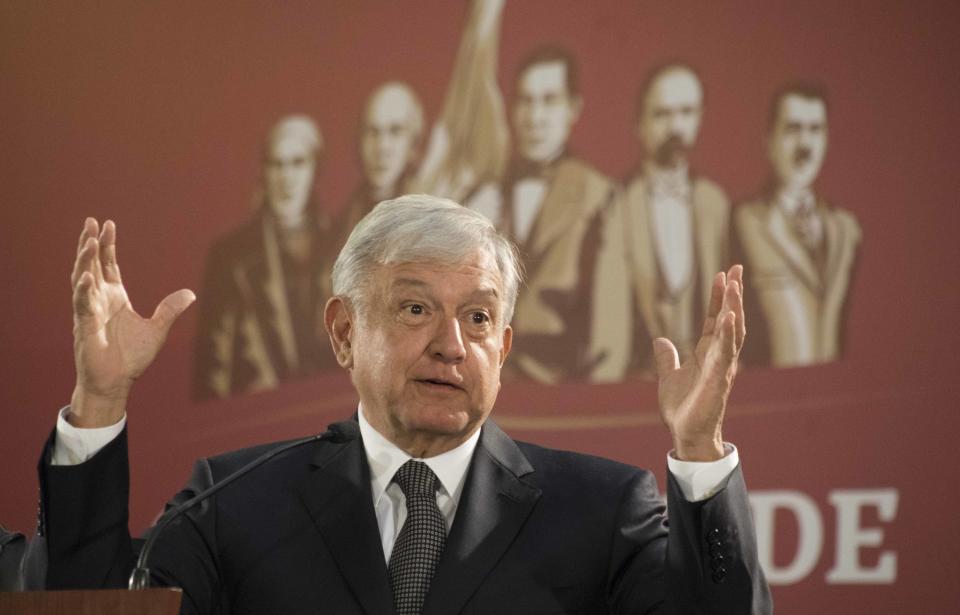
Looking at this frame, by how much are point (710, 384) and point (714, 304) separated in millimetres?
144

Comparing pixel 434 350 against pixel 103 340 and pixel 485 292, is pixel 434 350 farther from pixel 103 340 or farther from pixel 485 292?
pixel 103 340

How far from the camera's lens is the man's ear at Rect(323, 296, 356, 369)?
8.84ft

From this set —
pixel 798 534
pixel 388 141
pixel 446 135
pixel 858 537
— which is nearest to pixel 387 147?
pixel 388 141

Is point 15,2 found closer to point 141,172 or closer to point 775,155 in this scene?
point 141,172

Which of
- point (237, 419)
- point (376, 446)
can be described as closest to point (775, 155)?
point (237, 419)

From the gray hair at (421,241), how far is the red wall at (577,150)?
1730mm

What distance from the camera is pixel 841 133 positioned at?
4.32 metres

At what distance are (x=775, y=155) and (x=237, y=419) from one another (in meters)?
1.90

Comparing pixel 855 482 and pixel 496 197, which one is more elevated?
pixel 496 197

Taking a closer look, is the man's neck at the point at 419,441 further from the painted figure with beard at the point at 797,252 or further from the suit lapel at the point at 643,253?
the painted figure with beard at the point at 797,252

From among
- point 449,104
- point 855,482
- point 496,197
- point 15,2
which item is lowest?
point 855,482

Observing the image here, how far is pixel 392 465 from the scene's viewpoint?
2.55 meters

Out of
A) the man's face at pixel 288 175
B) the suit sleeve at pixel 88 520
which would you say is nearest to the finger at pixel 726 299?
the suit sleeve at pixel 88 520

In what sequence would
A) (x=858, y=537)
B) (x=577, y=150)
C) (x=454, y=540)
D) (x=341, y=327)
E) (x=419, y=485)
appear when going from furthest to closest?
(x=577, y=150) < (x=858, y=537) < (x=341, y=327) < (x=419, y=485) < (x=454, y=540)
